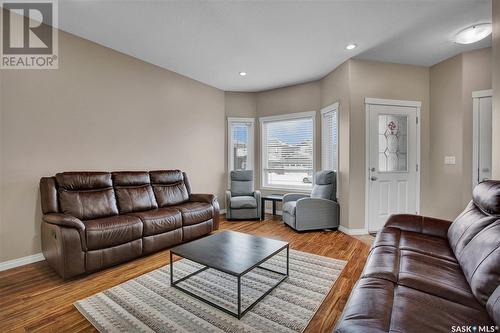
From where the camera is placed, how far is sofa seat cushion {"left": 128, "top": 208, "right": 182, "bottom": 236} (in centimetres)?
286

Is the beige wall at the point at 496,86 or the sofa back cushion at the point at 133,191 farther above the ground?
the beige wall at the point at 496,86

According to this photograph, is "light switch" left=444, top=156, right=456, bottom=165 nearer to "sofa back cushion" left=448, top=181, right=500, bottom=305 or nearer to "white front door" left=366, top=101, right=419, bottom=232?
"white front door" left=366, top=101, right=419, bottom=232

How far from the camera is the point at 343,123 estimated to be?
392cm

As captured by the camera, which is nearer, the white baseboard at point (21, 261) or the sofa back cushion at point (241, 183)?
the white baseboard at point (21, 261)

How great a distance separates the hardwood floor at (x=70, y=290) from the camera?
5.49 feet

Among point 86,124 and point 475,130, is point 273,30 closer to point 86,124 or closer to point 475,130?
point 86,124

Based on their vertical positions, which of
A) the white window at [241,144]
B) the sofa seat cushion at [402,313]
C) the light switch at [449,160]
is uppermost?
the white window at [241,144]

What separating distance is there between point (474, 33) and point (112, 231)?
4.65 m

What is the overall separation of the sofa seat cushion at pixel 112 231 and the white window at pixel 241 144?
288 cm

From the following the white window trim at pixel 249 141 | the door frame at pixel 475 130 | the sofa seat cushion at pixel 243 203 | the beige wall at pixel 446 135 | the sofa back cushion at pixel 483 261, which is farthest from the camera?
the white window trim at pixel 249 141

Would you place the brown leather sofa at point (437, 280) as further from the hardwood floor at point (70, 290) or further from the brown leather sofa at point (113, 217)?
the brown leather sofa at point (113, 217)

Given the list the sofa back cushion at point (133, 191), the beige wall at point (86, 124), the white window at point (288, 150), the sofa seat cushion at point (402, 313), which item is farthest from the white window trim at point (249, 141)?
the sofa seat cushion at point (402, 313)

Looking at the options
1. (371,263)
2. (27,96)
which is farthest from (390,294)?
(27,96)

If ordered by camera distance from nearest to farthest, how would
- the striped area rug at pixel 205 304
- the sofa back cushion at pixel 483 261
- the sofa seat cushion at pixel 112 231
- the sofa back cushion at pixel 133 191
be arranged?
the sofa back cushion at pixel 483 261 < the striped area rug at pixel 205 304 < the sofa seat cushion at pixel 112 231 < the sofa back cushion at pixel 133 191
